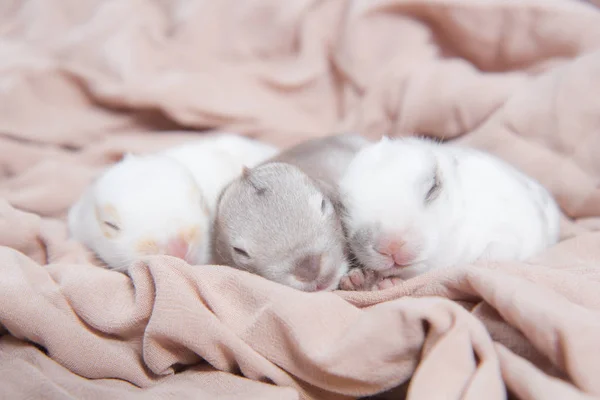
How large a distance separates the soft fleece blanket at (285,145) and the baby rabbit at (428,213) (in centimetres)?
13

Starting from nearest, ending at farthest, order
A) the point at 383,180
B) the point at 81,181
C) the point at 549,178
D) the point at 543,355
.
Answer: the point at 543,355 < the point at 383,180 < the point at 549,178 < the point at 81,181

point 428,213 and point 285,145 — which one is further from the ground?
point 428,213

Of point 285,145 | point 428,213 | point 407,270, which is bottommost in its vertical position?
point 285,145

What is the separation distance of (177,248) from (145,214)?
155 millimetres

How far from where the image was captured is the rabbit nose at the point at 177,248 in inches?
70.0

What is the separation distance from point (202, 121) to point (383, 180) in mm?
1430

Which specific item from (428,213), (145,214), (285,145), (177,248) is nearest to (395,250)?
(428,213)

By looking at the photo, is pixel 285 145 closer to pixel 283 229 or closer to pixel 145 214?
pixel 145 214

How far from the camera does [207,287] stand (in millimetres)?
1332

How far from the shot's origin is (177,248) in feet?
5.85

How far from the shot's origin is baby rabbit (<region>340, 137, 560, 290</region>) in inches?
59.5

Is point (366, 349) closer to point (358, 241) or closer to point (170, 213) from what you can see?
point (358, 241)

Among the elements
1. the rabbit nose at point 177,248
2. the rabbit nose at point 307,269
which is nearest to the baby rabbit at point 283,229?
the rabbit nose at point 307,269

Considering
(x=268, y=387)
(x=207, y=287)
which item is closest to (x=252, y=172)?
(x=207, y=287)
